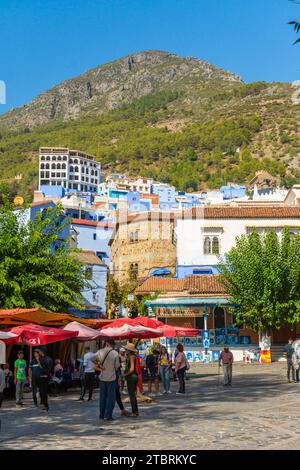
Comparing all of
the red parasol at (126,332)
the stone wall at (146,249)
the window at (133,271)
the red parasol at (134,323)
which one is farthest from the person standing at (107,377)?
the window at (133,271)

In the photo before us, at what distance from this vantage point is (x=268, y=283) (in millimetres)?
35781

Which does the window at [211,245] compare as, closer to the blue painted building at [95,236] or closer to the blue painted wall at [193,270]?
the blue painted wall at [193,270]

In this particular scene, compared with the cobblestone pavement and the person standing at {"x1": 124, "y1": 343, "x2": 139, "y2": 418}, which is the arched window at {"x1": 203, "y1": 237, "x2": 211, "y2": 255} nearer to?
the cobblestone pavement

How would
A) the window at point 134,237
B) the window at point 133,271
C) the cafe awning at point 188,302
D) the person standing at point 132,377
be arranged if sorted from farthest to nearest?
the window at point 134,237, the window at point 133,271, the cafe awning at point 188,302, the person standing at point 132,377

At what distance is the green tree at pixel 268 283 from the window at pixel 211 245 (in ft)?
27.6

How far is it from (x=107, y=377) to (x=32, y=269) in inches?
594

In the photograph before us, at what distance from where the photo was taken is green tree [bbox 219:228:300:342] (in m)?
35.8

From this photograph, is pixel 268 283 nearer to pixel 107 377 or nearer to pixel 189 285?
pixel 189 285

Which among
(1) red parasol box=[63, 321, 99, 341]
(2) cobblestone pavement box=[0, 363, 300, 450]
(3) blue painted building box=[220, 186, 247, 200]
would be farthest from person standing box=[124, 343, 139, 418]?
(3) blue painted building box=[220, 186, 247, 200]

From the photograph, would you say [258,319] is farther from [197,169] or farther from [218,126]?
[218,126]

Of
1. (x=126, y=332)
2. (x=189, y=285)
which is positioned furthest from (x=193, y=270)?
(x=126, y=332)

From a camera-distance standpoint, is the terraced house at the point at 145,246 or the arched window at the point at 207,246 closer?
the arched window at the point at 207,246

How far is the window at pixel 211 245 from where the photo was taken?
45906 mm

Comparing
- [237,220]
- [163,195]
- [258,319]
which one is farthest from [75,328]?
[163,195]
